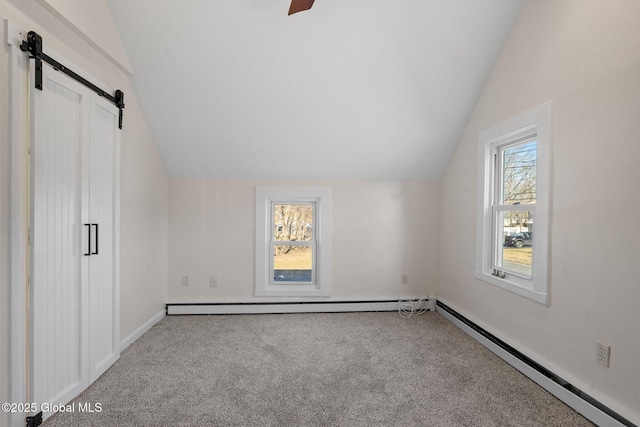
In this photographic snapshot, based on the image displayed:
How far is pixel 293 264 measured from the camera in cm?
385

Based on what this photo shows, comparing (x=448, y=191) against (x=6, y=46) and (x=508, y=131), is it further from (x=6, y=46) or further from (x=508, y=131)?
(x=6, y=46)

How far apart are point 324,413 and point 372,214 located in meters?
2.30

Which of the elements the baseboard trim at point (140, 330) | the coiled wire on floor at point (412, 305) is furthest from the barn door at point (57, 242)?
the coiled wire on floor at point (412, 305)

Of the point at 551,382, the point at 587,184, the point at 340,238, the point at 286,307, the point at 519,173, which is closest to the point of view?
the point at 587,184

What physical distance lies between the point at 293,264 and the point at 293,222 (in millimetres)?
508

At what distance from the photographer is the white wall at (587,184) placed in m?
1.64

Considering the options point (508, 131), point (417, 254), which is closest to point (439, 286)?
point (417, 254)

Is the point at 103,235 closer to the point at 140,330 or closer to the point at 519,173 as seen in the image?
the point at 140,330

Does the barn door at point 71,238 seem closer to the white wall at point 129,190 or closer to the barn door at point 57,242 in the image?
the barn door at point 57,242

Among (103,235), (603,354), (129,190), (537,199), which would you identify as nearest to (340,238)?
(537,199)

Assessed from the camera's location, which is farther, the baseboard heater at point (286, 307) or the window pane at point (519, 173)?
the baseboard heater at point (286, 307)

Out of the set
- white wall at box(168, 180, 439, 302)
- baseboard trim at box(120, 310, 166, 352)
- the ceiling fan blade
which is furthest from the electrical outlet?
baseboard trim at box(120, 310, 166, 352)

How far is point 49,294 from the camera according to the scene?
5.72 ft

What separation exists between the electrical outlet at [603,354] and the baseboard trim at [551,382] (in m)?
0.22
